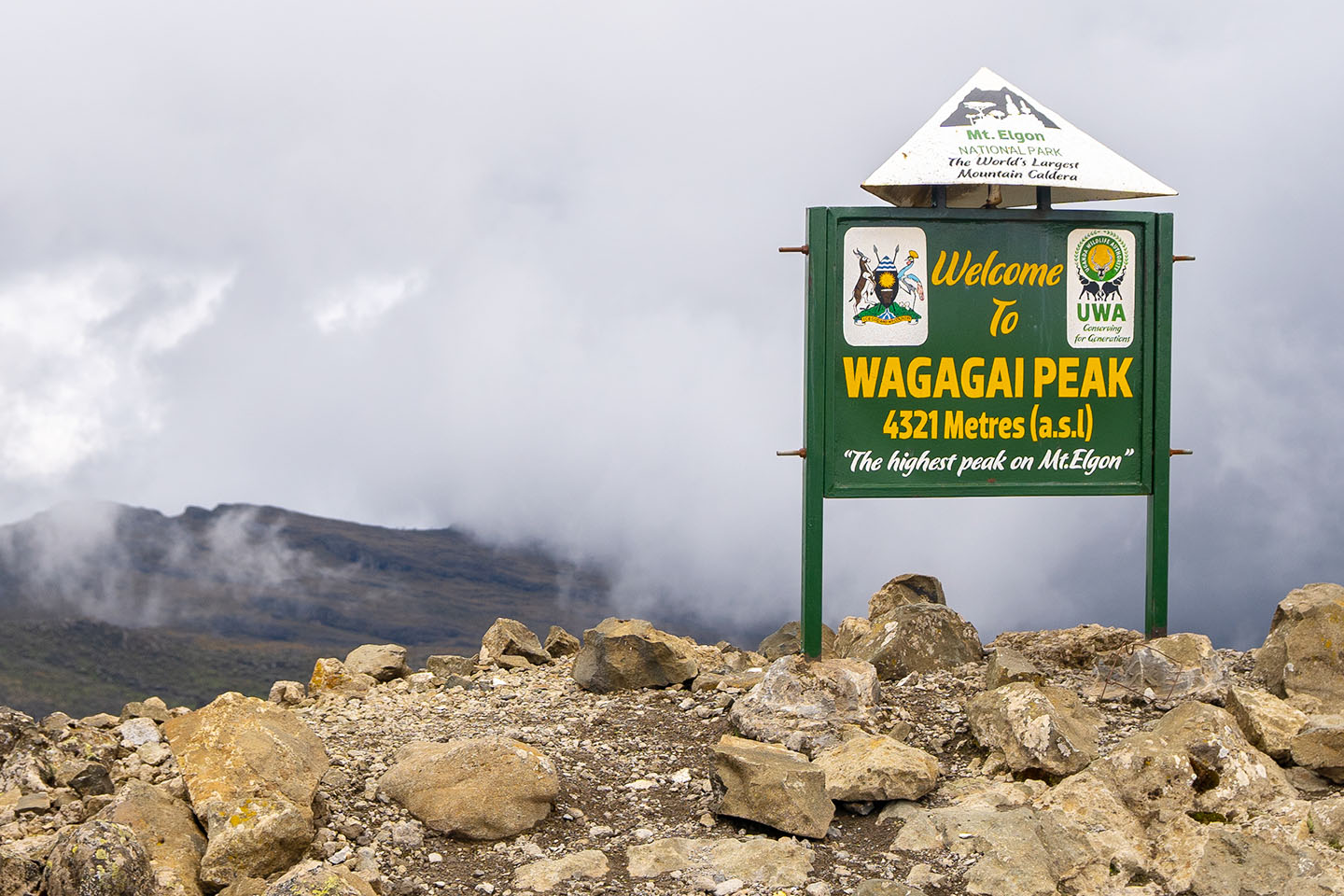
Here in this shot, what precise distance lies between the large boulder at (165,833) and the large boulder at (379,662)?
14.5ft

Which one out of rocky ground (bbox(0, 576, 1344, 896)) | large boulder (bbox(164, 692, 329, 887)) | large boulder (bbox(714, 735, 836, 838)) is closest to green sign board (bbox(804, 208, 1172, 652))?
rocky ground (bbox(0, 576, 1344, 896))

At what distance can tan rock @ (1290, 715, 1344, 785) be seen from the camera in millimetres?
9188

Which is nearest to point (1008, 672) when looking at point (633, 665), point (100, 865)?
point (633, 665)

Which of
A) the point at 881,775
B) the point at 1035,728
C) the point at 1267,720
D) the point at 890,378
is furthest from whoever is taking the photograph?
the point at 890,378

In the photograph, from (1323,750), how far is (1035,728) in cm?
207

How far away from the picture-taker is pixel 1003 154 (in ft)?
36.4

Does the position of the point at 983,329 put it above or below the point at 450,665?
above

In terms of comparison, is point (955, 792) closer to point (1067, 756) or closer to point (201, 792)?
point (1067, 756)

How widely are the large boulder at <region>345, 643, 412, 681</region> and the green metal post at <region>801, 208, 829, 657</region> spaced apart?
4581 millimetres

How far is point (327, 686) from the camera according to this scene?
41.9ft

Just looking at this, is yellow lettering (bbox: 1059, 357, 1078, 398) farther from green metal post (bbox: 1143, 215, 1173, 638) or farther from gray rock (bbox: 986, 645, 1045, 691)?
gray rock (bbox: 986, 645, 1045, 691)

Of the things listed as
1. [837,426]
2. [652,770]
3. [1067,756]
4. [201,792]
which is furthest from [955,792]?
[201,792]

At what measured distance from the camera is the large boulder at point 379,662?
43.1 feet

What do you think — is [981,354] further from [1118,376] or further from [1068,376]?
[1118,376]
